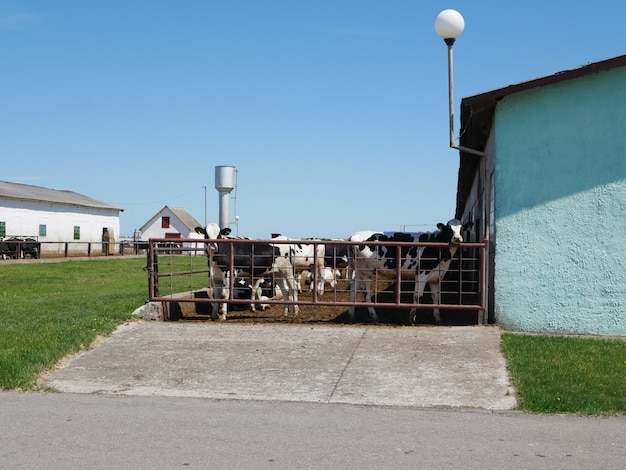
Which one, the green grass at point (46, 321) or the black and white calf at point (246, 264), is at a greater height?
the black and white calf at point (246, 264)

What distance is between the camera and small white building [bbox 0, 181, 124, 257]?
48.5 meters

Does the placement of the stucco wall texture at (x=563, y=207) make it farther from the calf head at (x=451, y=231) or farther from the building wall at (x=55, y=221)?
the building wall at (x=55, y=221)

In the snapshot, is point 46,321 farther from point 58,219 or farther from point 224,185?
point 58,219

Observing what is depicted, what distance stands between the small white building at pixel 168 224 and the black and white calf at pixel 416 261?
7428 cm

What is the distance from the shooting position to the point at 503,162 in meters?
11.7

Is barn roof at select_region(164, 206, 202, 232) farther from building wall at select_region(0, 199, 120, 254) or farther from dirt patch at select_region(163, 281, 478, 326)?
dirt patch at select_region(163, 281, 478, 326)

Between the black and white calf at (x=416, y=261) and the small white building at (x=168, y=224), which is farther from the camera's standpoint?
the small white building at (x=168, y=224)

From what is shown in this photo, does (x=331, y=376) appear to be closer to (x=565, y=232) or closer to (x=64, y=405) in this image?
(x=64, y=405)

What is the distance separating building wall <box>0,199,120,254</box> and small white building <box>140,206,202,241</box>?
2369cm

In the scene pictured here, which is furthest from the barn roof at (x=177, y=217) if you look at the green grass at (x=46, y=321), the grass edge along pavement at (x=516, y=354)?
the grass edge along pavement at (x=516, y=354)

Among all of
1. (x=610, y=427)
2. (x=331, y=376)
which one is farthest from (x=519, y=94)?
(x=610, y=427)

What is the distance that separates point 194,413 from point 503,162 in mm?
6932

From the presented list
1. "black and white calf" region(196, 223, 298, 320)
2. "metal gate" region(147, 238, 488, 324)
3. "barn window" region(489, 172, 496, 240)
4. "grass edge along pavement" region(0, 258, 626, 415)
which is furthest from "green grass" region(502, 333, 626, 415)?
"black and white calf" region(196, 223, 298, 320)

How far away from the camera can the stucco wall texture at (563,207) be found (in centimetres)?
1124
